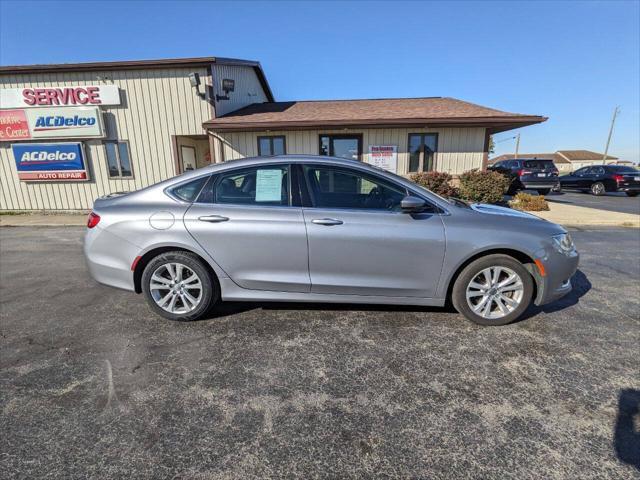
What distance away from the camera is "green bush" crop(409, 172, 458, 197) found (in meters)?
9.88

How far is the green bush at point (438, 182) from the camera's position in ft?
32.4

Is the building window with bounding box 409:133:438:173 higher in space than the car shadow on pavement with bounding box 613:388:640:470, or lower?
higher

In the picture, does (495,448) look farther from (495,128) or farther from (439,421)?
(495,128)

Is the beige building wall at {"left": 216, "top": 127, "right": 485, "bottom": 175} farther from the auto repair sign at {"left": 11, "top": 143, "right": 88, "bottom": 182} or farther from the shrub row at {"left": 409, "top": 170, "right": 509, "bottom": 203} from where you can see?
the auto repair sign at {"left": 11, "top": 143, "right": 88, "bottom": 182}

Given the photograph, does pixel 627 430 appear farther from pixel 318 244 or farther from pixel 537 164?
pixel 537 164

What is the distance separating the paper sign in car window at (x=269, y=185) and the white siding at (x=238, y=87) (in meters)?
8.97

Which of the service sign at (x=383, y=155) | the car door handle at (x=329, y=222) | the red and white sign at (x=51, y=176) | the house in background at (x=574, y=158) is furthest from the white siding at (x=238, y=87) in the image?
the house in background at (x=574, y=158)

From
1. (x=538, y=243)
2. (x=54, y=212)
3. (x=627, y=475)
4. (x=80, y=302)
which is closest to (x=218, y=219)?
(x=80, y=302)

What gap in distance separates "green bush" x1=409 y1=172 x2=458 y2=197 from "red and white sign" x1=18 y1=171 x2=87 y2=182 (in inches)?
449

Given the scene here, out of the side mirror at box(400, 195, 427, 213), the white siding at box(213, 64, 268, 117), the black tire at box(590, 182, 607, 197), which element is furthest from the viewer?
the black tire at box(590, 182, 607, 197)

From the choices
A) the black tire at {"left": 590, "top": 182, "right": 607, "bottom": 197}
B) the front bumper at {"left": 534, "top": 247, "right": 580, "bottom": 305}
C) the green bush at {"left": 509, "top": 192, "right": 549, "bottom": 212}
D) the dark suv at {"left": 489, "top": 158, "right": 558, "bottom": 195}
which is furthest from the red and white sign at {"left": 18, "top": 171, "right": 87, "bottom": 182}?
the black tire at {"left": 590, "top": 182, "right": 607, "bottom": 197}

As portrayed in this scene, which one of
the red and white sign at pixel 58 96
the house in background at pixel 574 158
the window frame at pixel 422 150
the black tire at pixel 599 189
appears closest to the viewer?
the red and white sign at pixel 58 96

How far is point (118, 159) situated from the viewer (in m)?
11.0

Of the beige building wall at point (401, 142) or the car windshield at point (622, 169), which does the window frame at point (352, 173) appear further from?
the car windshield at point (622, 169)
